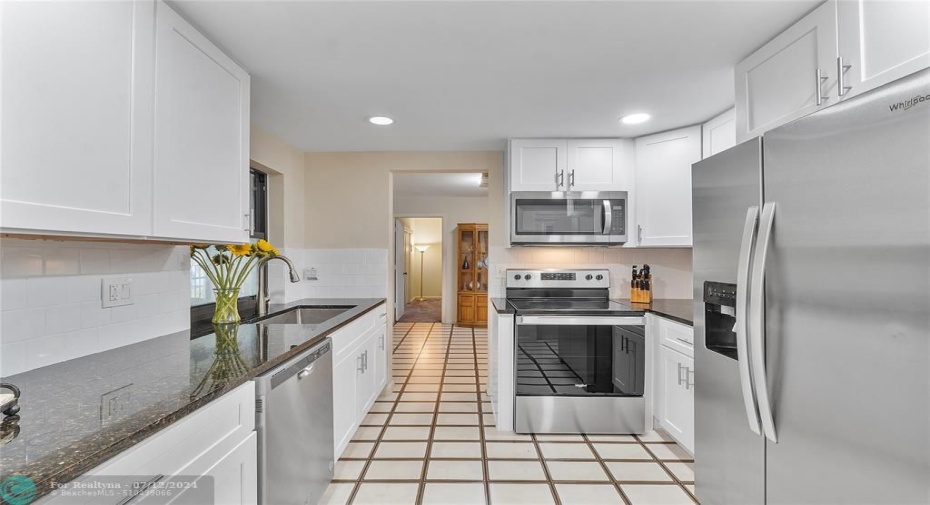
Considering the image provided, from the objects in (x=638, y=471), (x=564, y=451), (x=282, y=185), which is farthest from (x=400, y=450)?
(x=282, y=185)

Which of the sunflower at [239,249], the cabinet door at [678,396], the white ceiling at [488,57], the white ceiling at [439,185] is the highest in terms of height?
the white ceiling at [439,185]

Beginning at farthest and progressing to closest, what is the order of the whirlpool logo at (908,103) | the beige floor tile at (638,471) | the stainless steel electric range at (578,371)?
1. the stainless steel electric range at (578,371)
2. the beige floor tile at (638,471)
3. the whirlpool logo at (908,103)

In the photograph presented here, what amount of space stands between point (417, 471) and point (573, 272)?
6.12ft

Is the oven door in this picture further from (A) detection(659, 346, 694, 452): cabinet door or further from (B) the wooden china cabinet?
(B) the wooden china cabinet

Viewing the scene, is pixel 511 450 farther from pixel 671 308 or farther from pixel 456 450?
pixel 671 308

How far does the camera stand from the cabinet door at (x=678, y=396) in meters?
2.18

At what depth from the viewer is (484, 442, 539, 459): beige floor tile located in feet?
7.64

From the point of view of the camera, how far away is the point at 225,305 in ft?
6.70

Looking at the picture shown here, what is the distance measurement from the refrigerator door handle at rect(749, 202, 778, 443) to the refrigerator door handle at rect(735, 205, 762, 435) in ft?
0.07

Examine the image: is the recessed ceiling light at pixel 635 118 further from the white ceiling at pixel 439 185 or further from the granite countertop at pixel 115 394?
the white ceiling at pixel 439 185

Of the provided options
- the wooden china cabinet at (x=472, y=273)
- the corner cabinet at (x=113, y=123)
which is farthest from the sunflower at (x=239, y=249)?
the wooden china cabinet at (x=472, y=273)

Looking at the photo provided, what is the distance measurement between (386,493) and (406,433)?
2.13 ft

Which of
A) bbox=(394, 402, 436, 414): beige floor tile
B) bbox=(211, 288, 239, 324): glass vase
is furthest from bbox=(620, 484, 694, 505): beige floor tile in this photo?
bbox=(211, 288, 239, 324): glass vase

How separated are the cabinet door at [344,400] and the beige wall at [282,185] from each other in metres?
1.24
